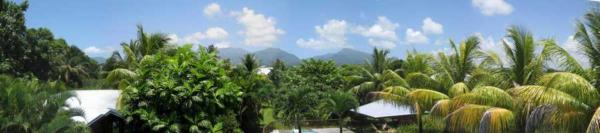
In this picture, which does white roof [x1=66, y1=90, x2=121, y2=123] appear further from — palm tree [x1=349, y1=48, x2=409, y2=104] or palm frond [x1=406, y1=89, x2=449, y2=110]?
palm tree [x1=349, y1=48, x2=409, y2=104]

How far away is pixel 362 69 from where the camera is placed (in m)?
31.5

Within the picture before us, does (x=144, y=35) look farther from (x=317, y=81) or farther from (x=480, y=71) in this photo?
(x=317, y=81)

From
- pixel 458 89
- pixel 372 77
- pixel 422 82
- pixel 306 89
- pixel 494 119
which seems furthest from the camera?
pixel 372 77

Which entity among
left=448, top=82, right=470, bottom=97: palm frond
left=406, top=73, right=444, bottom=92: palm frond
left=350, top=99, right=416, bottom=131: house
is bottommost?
left=350, top=99, right=416, bottom=131: house

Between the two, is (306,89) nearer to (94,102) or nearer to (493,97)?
(94,102)

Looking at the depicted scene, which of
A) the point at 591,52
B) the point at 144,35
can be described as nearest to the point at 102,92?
the point at 144,35

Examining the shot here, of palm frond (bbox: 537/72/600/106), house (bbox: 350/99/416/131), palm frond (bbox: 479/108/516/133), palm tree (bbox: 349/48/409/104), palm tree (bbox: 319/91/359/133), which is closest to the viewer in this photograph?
palm frond (bbox: 537/72/600/106)

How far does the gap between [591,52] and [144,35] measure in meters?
15.2

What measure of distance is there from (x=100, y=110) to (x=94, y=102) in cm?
222

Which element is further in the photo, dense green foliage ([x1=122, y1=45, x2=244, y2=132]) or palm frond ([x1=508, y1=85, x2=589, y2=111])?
dense green foliage ([x1=122, y1=45, x2=244, y2=132])

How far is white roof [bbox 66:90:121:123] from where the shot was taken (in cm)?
1342

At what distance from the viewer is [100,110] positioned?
13.9m

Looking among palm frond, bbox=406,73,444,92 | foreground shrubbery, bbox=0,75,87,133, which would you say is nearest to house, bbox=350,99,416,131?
palm frond, bbox=406,73,444,92

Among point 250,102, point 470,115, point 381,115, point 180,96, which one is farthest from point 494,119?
point 381,115
